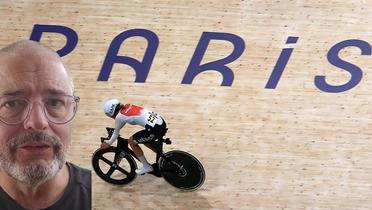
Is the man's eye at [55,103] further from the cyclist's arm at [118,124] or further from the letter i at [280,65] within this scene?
the letter i at [280,65]

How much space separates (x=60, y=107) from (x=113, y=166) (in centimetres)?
405

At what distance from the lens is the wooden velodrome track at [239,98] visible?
5.34m

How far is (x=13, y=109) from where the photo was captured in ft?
3.07

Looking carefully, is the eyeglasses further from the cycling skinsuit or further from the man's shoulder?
the cycling skinsuit

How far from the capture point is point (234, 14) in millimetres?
6254

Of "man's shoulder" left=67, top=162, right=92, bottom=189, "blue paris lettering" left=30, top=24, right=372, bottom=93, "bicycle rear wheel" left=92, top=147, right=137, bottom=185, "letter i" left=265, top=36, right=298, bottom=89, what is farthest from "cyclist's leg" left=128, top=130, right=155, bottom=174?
"man's shoulder" left=67, top=162, right=92, bottom=189

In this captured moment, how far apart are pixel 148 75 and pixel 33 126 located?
510 centimetres

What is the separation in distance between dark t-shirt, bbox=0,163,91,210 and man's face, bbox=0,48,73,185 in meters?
0.13

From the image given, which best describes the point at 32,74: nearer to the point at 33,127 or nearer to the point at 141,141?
the point at 33,127

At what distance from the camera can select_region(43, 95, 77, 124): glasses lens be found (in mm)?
958

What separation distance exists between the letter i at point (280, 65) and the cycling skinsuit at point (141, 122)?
1.90 m

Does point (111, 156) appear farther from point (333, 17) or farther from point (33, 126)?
point (33, 126)

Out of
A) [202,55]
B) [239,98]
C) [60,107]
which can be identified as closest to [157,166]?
[239,98]

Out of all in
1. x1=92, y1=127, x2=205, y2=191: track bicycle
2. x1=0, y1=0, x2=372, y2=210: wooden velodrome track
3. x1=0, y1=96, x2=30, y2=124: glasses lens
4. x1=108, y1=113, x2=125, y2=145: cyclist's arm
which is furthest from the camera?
x1=0, y1=0, x2=372, y2=210: wooden velodrome track
